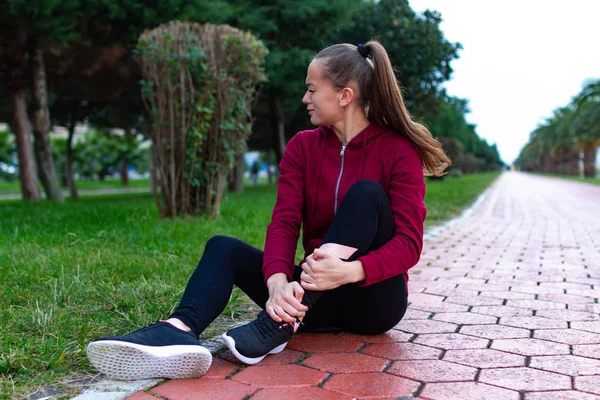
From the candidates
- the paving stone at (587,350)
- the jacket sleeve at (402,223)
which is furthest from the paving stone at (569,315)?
the jacket sleeve at (402,223)

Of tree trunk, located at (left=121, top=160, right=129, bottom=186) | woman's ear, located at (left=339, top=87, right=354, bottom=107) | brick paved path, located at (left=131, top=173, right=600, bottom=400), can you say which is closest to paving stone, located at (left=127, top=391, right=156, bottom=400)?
brick paved path, located at (left=131, top=173, right=600, bottom=400)

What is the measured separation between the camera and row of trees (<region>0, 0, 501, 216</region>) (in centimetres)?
968

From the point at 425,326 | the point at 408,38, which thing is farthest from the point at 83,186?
the point at 425,326

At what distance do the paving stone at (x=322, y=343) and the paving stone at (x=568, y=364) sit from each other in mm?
728

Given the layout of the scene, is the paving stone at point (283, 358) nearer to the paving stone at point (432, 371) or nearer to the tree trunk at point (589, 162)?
the paving stone at point (432, 371)

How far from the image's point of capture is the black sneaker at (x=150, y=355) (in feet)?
6.34

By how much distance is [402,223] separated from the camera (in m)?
2.32

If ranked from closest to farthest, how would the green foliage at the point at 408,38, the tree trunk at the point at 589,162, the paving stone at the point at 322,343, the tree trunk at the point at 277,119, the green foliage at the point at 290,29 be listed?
the paving stone at the point at 322,343 < the green foliage at the point at 408,38 < the green foliage at the point at 290,29 < the tree trunk at the point at 277,119 < the tree trunk at the point at 589,162

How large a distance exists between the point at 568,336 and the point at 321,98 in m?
1.57

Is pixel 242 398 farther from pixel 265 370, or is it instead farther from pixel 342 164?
pixel 342 164

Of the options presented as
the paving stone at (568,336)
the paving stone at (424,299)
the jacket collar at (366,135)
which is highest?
the jacket collar at (366,135)

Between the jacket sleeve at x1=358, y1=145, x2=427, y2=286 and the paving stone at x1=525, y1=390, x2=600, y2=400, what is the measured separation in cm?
64

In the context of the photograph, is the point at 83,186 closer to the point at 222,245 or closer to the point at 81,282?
the point at 81,282

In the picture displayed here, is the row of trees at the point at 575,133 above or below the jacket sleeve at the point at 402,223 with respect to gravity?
above
